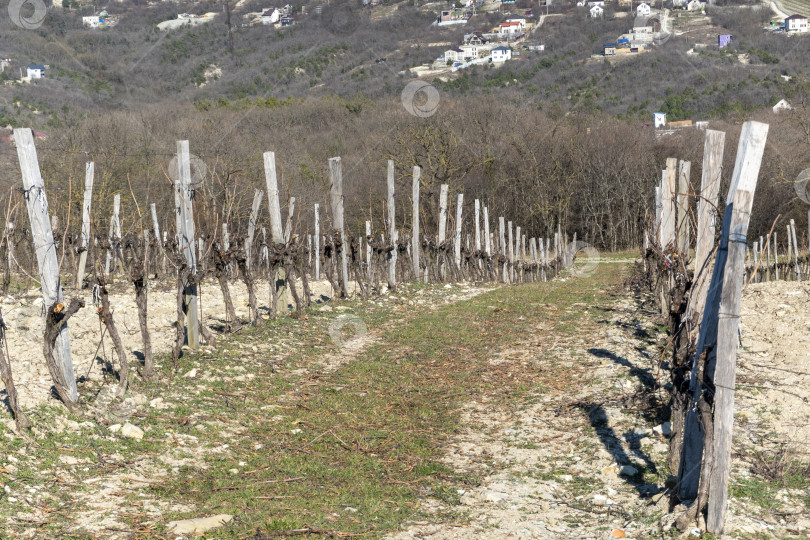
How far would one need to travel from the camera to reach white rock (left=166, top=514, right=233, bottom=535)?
428 cm

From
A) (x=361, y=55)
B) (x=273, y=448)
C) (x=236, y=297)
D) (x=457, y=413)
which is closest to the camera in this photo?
(x=273, y=448)

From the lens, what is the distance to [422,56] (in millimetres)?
92562

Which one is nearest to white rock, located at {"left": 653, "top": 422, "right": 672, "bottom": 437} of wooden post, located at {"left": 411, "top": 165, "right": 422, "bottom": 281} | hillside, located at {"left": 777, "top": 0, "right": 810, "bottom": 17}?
wooden post, located at {"left": 411, "top": 165, "right": 422, "bottom": 281}

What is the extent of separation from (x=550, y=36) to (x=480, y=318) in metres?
96.4

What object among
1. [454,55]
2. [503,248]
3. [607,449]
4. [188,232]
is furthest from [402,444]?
[454,55]

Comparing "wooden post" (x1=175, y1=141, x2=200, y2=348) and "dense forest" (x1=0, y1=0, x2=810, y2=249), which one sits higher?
"dense forest" (x1=0, y1=0, x2=810, y2=249)

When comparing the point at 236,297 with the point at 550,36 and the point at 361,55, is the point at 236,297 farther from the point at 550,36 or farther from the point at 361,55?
the point at 550,36

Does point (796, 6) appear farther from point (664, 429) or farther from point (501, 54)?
point (664, 429)

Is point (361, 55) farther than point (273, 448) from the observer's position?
Yes

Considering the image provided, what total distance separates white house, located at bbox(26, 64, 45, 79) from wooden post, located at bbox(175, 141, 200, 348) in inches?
1950

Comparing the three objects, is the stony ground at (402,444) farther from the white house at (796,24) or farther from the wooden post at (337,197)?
the white house at (796,24)

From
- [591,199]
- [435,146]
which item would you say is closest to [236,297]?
[435,146]

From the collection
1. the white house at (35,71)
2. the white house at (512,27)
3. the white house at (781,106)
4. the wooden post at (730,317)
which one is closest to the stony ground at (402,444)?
the wooden post at (730,317)

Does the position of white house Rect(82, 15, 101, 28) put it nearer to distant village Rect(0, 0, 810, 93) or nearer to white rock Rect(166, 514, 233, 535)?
distant village Rect(0, 0, 810, 93)
